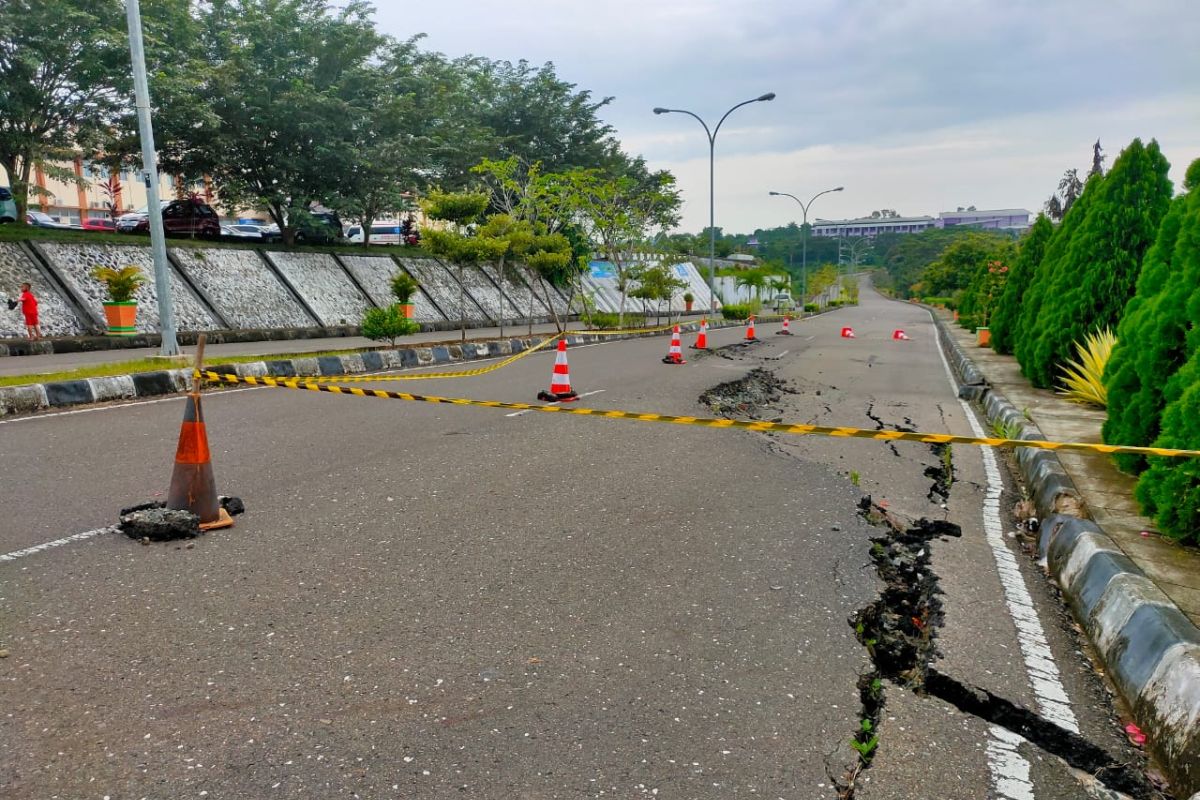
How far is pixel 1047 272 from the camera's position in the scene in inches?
502

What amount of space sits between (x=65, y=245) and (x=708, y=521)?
56.5 feet

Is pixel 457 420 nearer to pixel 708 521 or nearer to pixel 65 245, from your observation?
pixel 708 521

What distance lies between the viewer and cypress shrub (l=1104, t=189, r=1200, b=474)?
485 centimetres

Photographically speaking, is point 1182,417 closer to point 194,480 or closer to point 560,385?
point 194,480

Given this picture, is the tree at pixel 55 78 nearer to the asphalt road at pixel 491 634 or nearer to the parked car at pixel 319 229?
the parked car at pixel 319 229

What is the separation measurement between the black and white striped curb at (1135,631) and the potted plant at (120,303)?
1578cm

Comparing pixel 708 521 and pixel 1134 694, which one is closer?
pixel 1134 694

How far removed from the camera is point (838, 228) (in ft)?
602

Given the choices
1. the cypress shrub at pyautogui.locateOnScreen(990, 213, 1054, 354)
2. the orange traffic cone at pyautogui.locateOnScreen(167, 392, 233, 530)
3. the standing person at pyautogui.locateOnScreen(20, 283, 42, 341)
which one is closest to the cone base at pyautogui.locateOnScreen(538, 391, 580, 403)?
the orange traffic cone at pyautogui.locateOnScreen(167, 392, 233, 530)

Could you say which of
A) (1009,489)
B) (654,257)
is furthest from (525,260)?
(1009,489)

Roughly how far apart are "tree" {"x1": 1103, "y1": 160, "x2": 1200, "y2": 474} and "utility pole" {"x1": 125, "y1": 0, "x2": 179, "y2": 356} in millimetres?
11373

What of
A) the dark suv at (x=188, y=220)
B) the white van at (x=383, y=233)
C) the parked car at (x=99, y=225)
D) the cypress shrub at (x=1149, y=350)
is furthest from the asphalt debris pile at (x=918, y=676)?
the white van at (x=383, y=233)

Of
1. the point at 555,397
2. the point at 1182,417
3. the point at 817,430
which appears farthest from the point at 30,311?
the point at 1182,417

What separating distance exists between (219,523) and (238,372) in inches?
304
